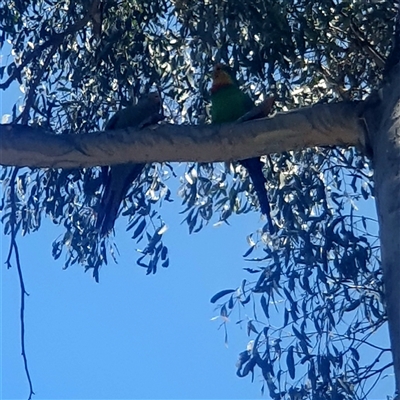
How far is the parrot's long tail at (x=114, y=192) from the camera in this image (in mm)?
3402

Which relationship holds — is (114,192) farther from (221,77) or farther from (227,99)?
(221,77)

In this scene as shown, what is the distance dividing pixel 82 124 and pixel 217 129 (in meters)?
1.85

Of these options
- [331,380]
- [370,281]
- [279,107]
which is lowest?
Answer: [331,380]

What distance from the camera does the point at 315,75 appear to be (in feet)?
14.2

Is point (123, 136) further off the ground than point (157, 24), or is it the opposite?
point (157, 24)

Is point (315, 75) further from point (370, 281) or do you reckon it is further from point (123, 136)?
point (123, 136)

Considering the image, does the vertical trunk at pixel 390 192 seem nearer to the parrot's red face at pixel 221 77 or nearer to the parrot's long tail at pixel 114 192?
the parrot's long tail at pixel 114 192

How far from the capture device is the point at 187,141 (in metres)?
2.87

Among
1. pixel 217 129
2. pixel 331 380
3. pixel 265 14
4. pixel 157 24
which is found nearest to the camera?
pixel 217 129

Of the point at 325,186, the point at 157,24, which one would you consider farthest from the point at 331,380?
the point at 157,24

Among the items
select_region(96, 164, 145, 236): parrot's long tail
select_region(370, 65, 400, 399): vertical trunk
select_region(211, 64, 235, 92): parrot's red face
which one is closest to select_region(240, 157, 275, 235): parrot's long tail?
select_region(96, 164, 145, 236): parrot's long tail

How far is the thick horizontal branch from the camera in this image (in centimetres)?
282

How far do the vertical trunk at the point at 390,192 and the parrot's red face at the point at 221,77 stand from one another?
1.37 metres

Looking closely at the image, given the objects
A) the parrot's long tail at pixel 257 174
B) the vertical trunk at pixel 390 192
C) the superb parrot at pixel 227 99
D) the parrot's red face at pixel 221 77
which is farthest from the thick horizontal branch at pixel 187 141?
the parrot's red face at pixel 221 77
